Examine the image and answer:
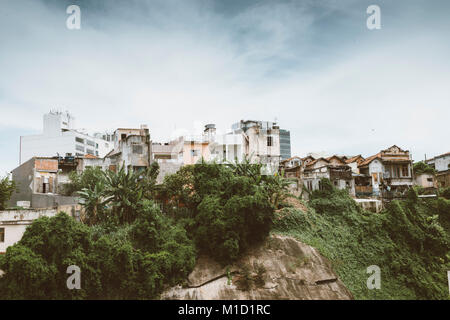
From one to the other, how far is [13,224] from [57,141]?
27.5 meters

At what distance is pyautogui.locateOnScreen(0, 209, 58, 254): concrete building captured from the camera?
17328 millimetres

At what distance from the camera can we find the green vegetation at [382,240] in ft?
55.3

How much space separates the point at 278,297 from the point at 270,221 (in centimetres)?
399

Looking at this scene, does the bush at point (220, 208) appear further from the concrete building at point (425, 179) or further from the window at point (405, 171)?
the concrete building at point (425, 179)

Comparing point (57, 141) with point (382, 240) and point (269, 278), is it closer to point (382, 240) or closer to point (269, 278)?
point (269, 278)

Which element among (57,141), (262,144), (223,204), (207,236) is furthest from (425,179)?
(57,141)

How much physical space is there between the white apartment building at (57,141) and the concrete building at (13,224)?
22363 mm

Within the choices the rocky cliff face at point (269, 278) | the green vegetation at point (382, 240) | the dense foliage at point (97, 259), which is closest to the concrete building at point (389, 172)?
the green vegetation at point (382, 240)

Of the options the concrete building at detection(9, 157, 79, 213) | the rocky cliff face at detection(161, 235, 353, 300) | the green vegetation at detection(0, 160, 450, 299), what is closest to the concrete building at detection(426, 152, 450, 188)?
the green vegetation at detection(0, 160, 450, 299)

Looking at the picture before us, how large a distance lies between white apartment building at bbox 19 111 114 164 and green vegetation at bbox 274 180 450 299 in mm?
31968

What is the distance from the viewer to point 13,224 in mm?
17516

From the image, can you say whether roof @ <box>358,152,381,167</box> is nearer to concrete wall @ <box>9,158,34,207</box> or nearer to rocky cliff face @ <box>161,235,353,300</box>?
rocky cliff face @ <box>161,235,353,300</box>
